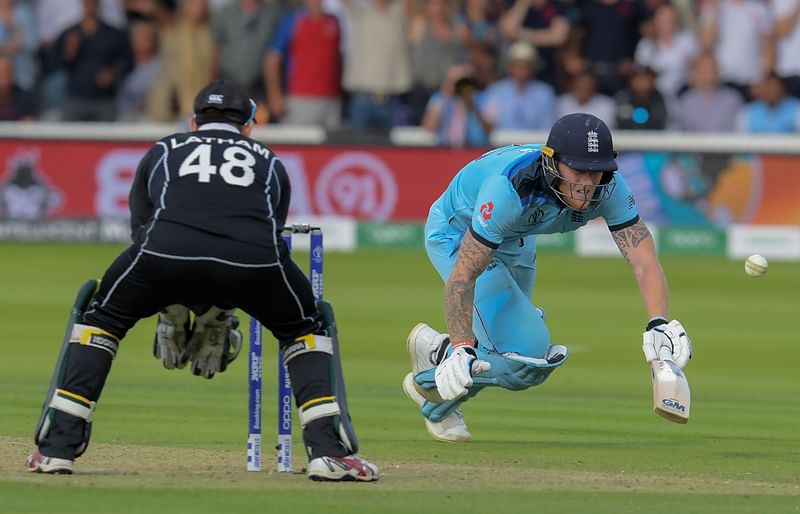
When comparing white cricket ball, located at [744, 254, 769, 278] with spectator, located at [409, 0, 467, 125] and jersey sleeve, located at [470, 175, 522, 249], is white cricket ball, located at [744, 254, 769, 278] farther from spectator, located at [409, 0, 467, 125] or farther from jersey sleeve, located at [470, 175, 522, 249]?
spectator, located at [409, 0, 467, 125]

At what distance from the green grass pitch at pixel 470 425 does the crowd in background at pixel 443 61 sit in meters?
3.39

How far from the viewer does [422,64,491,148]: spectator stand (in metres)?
18.2

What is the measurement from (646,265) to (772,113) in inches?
471

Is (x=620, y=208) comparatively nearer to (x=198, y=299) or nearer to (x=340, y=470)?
(x=340, y=470)

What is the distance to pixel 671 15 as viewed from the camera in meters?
18.8

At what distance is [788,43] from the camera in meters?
18.8

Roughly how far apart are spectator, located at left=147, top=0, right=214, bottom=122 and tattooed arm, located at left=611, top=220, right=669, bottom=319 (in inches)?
473

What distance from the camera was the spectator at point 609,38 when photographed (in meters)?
18.8

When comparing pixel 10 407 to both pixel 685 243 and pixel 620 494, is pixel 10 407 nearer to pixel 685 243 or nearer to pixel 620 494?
pixel 620 494

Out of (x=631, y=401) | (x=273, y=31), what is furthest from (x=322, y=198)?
(x=631, y=401)

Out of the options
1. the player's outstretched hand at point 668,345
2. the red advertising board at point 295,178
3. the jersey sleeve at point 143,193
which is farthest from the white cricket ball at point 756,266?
the red advertising board at point 295,178

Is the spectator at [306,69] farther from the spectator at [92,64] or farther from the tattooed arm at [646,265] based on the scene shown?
the tattooed arm at [646,265]

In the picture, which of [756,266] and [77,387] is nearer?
[77,387]

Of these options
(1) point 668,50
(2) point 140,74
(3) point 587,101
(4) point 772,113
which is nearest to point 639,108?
(3) point 587,101
